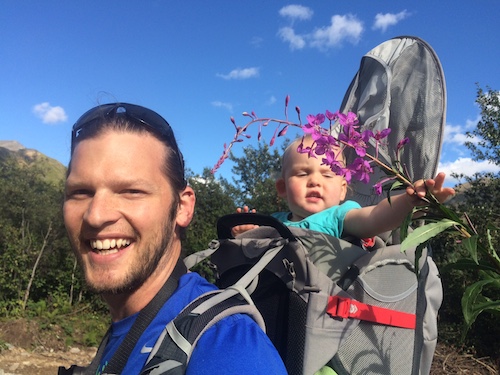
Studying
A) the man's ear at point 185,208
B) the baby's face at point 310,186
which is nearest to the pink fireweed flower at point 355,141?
the man's ear at point 185,208

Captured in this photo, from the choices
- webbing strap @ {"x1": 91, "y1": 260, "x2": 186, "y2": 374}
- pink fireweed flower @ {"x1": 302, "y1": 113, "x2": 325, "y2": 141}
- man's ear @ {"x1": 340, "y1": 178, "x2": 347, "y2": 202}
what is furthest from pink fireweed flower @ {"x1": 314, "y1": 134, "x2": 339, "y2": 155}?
man's ear @ {"x1": 340, "y1": 178, "x2": 347, "y2": 202}

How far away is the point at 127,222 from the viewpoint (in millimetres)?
1475

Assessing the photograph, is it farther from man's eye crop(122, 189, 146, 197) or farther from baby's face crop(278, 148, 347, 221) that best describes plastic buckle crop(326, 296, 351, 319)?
baby's face crop(278, 148, 347, 221)

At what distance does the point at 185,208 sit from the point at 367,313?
0.75 m

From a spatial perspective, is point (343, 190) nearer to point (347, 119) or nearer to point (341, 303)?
point (347, 119)

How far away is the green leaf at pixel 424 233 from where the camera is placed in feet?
4.37

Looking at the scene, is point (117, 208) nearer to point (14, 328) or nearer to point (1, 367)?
point (1, 367)

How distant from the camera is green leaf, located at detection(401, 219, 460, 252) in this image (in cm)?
133

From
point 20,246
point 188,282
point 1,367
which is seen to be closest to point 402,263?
point 188,282

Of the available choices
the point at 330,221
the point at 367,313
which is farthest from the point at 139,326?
the point at 330,221

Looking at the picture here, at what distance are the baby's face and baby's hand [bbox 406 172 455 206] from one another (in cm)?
101

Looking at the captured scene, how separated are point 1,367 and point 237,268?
8.25 metres

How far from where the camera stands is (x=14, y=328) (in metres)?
9.90

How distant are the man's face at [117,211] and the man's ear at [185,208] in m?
0.11
